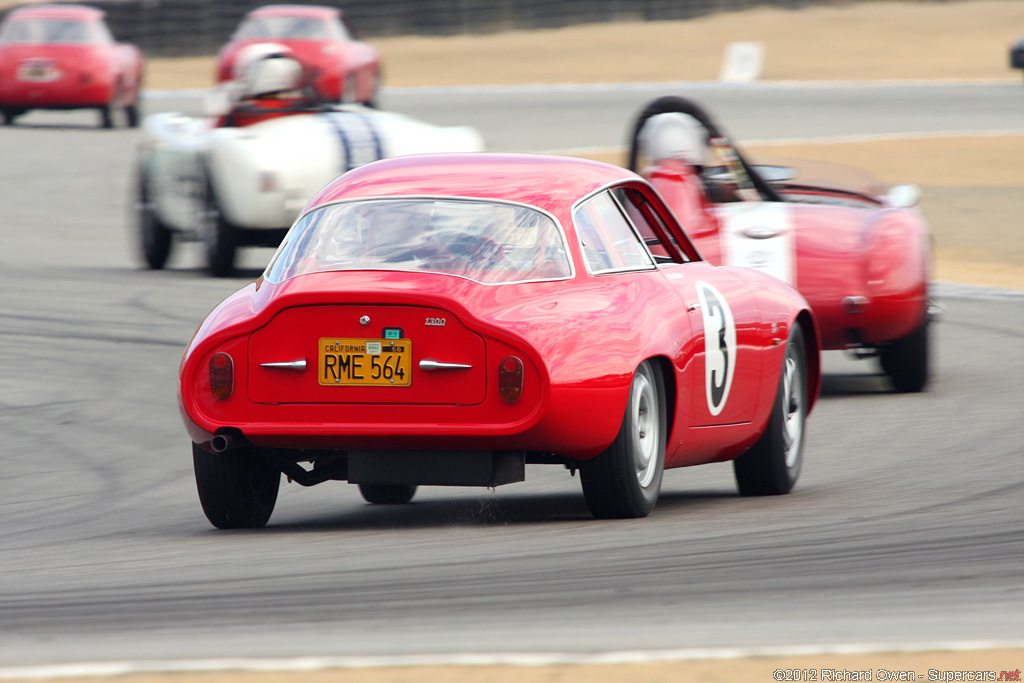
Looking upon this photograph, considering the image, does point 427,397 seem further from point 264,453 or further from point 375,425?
point 264,453

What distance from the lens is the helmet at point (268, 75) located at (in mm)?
15328

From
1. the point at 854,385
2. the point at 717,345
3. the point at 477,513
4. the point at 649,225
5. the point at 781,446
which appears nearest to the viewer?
the point at 717,345

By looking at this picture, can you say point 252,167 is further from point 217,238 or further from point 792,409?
point 792,409

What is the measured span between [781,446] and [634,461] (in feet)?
4.72

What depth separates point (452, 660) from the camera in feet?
14.4

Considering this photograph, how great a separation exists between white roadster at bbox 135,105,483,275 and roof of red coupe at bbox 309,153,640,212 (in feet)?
23.0

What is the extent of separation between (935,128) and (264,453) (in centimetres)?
2485

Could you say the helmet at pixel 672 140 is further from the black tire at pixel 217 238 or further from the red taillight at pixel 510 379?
the red taillight at pixel 510 379

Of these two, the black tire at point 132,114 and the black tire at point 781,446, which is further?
the black tire at point 132,114

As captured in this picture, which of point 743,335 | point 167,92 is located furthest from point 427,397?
point 167,92

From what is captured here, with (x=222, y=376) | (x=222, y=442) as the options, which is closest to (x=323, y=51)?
(x=222, y=376)

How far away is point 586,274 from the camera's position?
6.55 m

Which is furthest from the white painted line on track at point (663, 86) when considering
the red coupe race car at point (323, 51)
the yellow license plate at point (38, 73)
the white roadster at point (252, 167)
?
the white roadster at point (252, 167)

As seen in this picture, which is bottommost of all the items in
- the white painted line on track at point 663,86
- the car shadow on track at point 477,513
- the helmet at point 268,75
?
the white painted line on track at point 663,86
